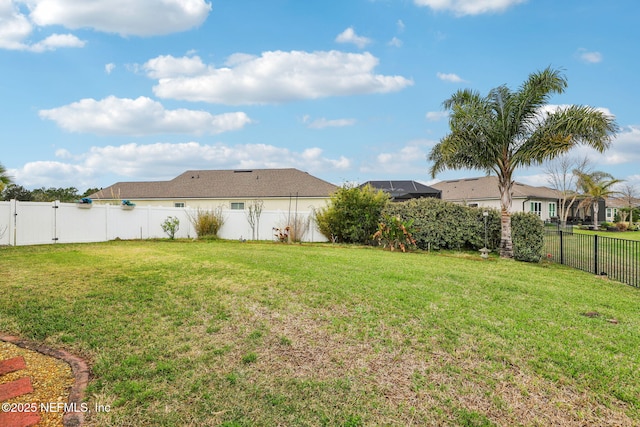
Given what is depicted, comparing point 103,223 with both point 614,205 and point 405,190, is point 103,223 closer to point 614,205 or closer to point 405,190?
point 405,190

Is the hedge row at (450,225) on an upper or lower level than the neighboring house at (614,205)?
lower

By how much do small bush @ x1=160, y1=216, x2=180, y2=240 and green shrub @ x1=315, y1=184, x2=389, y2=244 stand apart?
709cm

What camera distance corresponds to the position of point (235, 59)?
1244 centimetres

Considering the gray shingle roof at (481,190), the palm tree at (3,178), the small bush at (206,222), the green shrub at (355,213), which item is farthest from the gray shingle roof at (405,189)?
the palm tree at (3,178)

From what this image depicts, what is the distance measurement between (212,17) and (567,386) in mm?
12792

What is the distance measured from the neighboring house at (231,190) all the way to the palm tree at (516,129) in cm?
1078

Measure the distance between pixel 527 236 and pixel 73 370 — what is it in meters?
13.8

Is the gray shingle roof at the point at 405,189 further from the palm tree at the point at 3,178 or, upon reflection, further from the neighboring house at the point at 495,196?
the palm tree at the point at 3,178

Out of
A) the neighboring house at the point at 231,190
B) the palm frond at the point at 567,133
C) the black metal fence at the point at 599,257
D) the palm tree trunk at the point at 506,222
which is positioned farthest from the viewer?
the neighboring house at the point at 231,190

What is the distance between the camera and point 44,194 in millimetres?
31141

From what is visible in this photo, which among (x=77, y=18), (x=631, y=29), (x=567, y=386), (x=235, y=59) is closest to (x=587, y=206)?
(x=631, y=29)

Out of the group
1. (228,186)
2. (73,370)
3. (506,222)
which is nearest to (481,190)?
(506,222)

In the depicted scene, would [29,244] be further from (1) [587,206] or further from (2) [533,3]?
(1) [587,206]

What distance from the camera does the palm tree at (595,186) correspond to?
3186 centimetres
